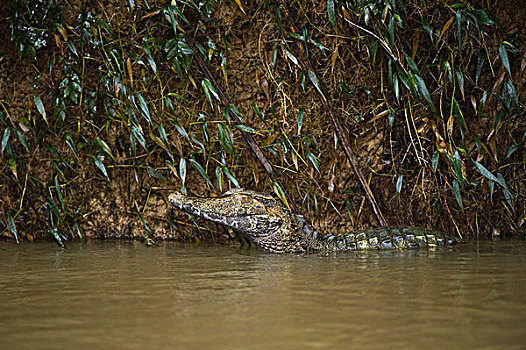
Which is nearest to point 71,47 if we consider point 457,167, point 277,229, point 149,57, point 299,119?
point 149,57

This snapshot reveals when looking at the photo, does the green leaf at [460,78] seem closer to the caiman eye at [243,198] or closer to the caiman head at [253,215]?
the caiman head at [253,215]

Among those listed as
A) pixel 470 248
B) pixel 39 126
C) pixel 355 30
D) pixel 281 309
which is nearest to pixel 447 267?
pixel 470 248

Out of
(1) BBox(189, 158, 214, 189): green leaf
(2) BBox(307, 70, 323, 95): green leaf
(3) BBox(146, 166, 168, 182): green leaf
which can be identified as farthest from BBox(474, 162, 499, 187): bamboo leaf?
(3) BBox(146, 166, 168, 182): green leaf

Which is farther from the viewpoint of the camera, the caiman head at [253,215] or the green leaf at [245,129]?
the green leaf at [245,129]

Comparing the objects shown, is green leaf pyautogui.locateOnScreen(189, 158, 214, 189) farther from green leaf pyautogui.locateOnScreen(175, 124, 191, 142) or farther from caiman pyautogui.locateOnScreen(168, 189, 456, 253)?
caiman pyautogui.locateOnScreen(168, 189, 456, 253)

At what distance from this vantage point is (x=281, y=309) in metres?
1.84

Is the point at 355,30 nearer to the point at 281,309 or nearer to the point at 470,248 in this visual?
the point at 470,248

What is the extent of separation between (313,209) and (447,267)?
5.71 ft

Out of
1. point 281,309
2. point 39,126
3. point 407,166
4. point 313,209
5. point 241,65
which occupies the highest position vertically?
point 241,65

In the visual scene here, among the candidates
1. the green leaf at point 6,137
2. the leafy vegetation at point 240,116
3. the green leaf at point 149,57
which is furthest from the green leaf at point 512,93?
the green leaf at point 6,137

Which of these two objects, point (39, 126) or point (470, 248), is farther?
point (39, 126)

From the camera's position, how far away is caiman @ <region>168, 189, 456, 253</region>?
3.71 m

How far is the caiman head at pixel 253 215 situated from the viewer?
3707 mm

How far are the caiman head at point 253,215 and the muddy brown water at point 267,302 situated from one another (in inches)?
17.9
